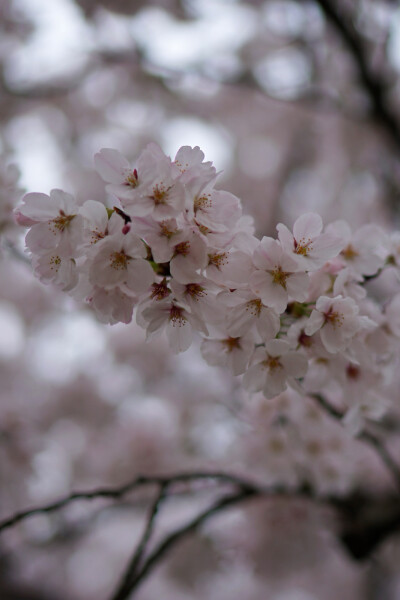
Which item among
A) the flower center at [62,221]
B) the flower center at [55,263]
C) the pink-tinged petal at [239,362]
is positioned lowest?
the pink-tinged petal at [239,362]

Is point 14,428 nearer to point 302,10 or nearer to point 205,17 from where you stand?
point 205,17

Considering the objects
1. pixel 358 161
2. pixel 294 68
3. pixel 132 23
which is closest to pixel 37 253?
pixel 132 23

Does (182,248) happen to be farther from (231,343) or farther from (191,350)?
(191,350)

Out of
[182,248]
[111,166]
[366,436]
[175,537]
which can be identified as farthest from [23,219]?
[366,436]

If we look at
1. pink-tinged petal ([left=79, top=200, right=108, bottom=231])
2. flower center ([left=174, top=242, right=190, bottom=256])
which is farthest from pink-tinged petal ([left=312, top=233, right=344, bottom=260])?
pink-tinged petal ([left=79, top=200, right=108, bottom=231])

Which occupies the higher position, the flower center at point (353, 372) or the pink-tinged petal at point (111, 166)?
the pink-tinged petal at point (111, 166)

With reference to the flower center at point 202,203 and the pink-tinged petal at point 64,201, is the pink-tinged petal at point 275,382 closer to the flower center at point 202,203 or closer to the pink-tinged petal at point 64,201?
the flower center at point 202,203

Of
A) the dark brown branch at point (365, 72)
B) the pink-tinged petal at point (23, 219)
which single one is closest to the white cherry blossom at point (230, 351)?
the pink-tinged petal at point (23, 219)
